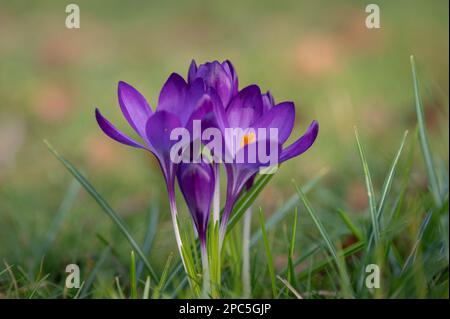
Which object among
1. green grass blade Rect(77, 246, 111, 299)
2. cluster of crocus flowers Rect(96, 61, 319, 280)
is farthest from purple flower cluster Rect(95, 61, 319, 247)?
green grass blade Rect(77, 246, 111, 299)

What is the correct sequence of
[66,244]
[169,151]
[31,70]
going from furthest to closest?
[31,70]
[66,244]
[169,151]

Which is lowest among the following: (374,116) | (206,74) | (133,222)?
(133,222)

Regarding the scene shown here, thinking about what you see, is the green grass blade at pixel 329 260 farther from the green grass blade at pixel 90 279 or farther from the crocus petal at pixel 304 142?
the green grass blade at pixel 90 279

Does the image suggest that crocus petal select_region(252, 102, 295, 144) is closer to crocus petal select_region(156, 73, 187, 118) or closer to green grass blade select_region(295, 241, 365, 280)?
crocus petal select_region(156, 73, 187, 118)

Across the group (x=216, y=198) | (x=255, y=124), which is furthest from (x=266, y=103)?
(x=216, y=198)

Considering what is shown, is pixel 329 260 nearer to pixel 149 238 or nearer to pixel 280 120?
pixel 280 120

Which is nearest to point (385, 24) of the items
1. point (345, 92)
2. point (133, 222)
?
point (345, 92)

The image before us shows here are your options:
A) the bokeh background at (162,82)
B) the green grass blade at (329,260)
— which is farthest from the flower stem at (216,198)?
the bokeh background at (162,82)

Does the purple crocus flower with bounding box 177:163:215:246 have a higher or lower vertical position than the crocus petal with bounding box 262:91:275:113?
lower

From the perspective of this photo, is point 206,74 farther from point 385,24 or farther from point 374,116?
point 385,24
